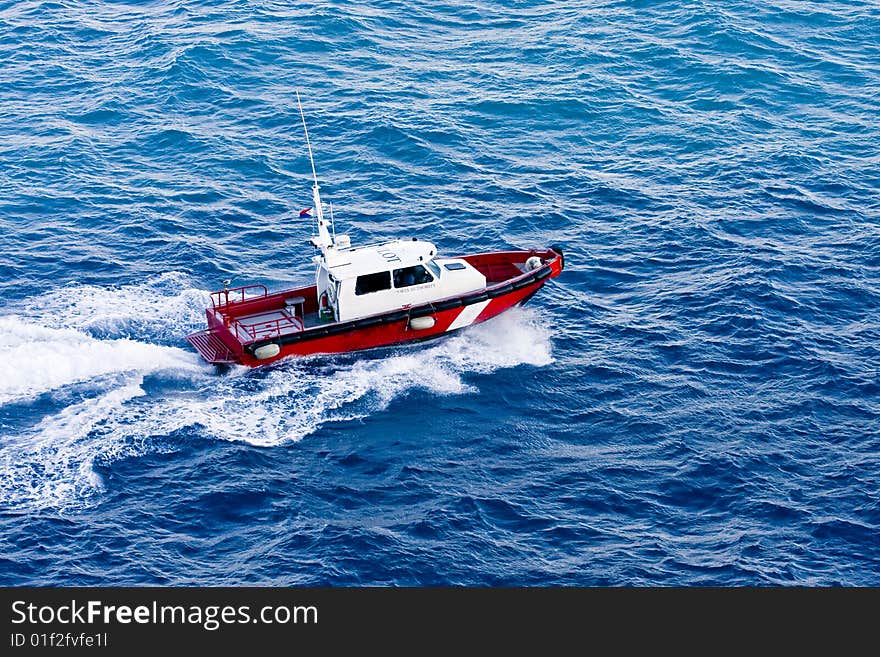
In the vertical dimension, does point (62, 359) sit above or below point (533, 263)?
below

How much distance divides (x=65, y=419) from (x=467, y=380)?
11541mm

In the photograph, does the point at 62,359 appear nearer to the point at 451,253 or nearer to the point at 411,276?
the point at 411,276

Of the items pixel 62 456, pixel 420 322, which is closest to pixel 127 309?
pixel 62 456

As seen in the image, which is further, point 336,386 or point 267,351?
point 267,351

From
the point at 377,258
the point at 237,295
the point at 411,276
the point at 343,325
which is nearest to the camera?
the point at 343,325

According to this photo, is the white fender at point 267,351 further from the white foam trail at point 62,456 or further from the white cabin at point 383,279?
the white foam trail at point 62,456

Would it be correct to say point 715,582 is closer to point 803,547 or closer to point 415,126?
point 803,547

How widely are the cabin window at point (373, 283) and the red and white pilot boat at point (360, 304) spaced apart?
3cm

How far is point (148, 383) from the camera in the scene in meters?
34.2

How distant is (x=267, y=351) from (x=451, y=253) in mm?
9100

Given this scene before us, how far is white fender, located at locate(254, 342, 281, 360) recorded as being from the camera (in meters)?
34.8

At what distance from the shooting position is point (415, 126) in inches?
1951

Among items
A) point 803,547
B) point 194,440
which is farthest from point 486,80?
point 803,547

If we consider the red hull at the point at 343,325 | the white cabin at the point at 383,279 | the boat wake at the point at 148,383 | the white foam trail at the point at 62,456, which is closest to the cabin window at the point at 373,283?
the white cabin at the point at 383,279
